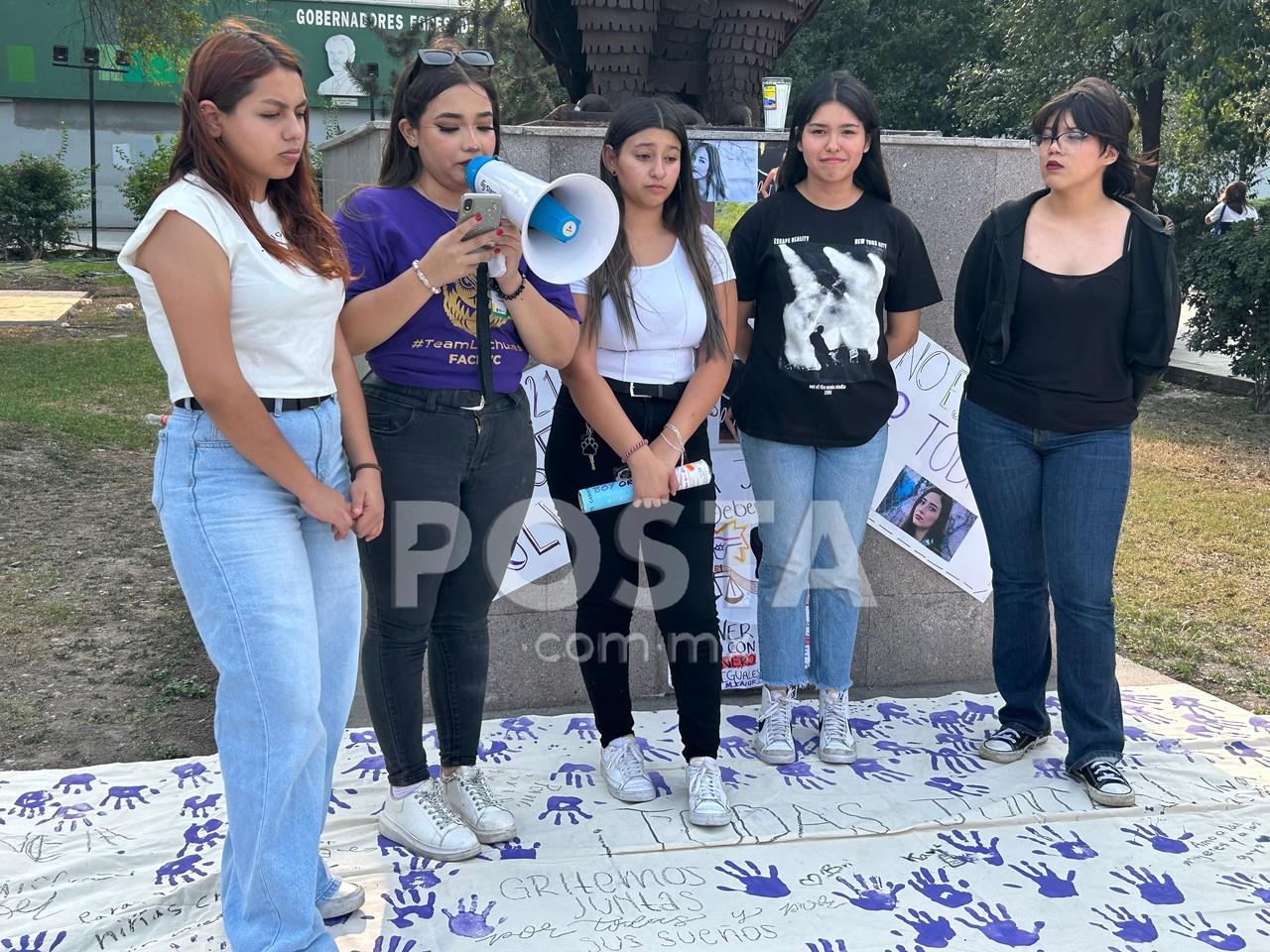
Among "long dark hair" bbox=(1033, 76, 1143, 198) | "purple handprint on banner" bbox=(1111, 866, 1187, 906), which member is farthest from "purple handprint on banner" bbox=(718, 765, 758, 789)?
"long dark hair" bbox=(1033, 76, 1143, 198)

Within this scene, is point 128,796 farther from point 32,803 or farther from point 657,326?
point 657,326

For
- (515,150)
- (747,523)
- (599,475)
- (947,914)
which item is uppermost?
(515,150)

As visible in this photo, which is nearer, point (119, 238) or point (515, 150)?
point (515, 150)

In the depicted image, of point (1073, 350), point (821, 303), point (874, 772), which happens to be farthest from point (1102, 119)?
point (874, 772)

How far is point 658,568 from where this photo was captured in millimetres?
2715

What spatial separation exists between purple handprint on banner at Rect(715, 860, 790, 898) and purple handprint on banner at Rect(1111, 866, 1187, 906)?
0.71 meters

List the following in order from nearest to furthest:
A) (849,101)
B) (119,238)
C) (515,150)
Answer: (849,101) < (515,150) < (119,238)

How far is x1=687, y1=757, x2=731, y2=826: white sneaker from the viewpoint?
8.79ft

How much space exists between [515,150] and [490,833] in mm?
1825

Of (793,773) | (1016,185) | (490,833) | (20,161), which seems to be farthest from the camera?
(20,161)

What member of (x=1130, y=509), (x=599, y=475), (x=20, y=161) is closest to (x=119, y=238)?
(x=20, y=161)

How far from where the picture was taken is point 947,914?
2.37m

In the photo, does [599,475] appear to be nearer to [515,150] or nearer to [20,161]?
[515,150]

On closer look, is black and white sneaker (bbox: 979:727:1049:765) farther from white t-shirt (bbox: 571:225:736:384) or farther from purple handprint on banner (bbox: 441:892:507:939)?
purple handprint on banner (bbox: 441:892:507:939)
